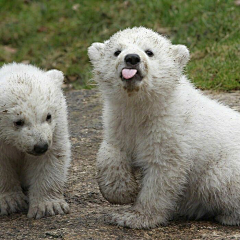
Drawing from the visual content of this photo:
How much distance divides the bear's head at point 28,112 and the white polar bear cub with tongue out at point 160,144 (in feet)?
1.68

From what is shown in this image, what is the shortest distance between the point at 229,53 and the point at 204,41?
50.5 inches

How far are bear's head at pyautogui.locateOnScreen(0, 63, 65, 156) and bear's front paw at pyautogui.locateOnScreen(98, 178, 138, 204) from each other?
2.07ft

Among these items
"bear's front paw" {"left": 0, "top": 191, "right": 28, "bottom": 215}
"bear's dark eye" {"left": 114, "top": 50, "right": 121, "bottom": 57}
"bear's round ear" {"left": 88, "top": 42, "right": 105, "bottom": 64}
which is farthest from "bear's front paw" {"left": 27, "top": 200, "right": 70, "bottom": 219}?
"bear's dark eye" {"left": 114, "top": 50, "right": 121, "bottom": 57}

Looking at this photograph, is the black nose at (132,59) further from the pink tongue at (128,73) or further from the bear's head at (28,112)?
the bear's head at (28,112)

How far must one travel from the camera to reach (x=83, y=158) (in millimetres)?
6426

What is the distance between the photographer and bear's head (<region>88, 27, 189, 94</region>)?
4.40m

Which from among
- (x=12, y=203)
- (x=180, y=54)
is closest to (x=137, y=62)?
(x=180, y=54)

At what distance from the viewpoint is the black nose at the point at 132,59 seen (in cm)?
434

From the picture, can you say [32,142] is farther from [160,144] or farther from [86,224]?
[160,144]

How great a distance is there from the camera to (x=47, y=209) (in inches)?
208

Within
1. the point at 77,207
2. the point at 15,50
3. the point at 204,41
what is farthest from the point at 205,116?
the point at 15,50

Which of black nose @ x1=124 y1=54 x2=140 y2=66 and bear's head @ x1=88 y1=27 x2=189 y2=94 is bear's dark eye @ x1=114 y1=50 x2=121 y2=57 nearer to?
bear's head @ x1=88 y1=27 x2=189 y2=94

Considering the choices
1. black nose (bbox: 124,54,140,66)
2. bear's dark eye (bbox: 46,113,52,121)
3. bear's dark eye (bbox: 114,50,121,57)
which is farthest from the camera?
bear's dark eye (bbox: 46,113,52,121)

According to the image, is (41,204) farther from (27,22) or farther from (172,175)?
(27,22)
